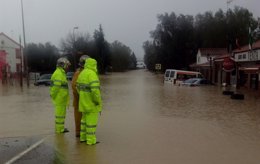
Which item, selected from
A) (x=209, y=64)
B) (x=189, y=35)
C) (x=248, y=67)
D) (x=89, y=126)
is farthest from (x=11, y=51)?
(x=89, y=126)

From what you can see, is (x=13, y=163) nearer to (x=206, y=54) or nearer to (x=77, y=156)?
(x=77, y=156)

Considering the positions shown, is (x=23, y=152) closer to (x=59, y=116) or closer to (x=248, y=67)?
(x=59, y=116)

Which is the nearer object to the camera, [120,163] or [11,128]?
[120,163]

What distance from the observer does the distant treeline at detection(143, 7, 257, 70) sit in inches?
3182

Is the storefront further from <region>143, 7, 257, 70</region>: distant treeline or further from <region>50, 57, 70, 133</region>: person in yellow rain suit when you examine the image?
<region>143, 7, 257, 70</region>: distant treeline

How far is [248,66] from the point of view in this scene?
118ft

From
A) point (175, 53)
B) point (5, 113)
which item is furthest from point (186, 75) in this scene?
point (5, 113)

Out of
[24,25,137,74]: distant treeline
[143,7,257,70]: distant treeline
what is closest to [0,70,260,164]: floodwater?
[24,25,137,74]: distant treeline

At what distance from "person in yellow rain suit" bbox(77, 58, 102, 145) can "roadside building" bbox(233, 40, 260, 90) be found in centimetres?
2389

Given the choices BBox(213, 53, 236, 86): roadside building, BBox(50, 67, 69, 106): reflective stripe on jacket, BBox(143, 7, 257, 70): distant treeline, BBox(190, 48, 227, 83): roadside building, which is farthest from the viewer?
BBox(143, 7, 257, 70): distant treeline

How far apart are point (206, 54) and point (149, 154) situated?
188 ft

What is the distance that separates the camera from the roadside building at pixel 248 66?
32344mm

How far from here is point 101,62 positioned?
103 metres

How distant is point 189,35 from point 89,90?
75435 mm
